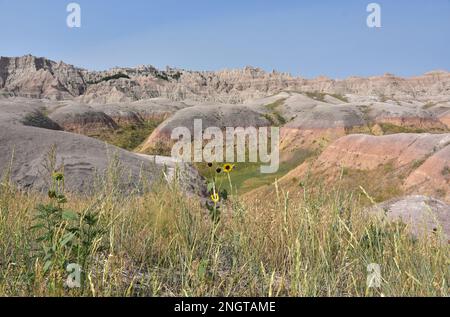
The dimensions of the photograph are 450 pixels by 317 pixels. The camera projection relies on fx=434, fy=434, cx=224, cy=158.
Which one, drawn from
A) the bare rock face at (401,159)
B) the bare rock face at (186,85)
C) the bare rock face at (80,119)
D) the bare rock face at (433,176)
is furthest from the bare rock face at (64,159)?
the bare rock face at (186,85)

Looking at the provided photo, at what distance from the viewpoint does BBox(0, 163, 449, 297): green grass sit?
330cm

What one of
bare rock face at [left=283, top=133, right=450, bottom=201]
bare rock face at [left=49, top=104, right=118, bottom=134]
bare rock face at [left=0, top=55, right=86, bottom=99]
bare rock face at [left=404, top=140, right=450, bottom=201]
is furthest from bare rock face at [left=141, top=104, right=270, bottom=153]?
bare rock face at [left=0, top=55, right=86, bottom=99]

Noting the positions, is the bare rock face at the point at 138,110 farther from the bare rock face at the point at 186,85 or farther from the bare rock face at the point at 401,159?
the bare rock face at the point at 401,159

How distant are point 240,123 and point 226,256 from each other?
61.8 meters

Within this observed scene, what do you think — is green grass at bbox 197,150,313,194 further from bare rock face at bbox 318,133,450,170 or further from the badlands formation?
bare rock face at bbox 318,133,450,170

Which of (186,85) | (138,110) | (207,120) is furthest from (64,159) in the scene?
(186,85)

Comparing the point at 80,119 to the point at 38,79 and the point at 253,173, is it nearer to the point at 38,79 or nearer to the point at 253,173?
the point at 253,173

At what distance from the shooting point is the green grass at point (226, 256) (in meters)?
3.30

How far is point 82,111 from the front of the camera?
220 feet

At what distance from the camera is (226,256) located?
4.66m

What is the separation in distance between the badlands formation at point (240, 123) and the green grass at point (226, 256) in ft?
2.38

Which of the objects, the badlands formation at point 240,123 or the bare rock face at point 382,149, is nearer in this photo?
the badlands formation at point 240,123
